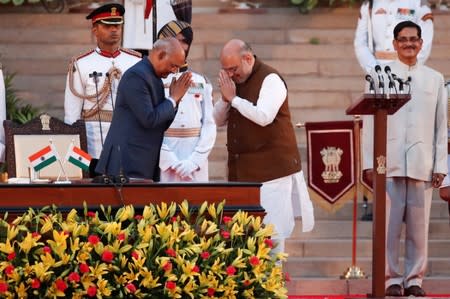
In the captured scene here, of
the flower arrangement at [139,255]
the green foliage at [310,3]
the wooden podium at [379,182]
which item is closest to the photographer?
the flower arrangement at [139,255]

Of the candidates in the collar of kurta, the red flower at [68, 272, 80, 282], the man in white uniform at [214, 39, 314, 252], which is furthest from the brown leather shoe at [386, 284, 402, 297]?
the red flower at [68, 272, 80, 282]

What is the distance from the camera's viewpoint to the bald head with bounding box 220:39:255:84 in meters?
11.8

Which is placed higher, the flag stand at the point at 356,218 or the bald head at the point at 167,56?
the bald head at the point at 167,56

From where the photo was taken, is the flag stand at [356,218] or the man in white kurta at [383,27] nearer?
the flag stand at [356,218]

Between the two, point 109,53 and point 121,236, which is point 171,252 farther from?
point 109,53

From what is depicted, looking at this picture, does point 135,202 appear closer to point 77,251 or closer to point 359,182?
point 77,251

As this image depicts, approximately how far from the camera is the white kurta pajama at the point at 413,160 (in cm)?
1241

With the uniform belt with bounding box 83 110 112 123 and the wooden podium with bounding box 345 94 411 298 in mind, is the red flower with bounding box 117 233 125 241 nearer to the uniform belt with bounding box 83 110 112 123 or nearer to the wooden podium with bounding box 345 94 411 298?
the wooden podium with bounding box 345 94 411 298

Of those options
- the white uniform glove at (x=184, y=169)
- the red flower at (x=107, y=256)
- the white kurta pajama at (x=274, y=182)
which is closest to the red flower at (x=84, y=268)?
the red flower at (x=107, y=256)

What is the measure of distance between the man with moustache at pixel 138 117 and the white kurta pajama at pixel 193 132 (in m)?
1.46

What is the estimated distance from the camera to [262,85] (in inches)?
467

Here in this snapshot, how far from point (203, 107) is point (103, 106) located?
739 millimetres

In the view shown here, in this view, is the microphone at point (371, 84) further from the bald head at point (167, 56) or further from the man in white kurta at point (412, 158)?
the bald head at point (167, 56)

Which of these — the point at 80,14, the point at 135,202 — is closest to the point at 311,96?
the point at 80,14
